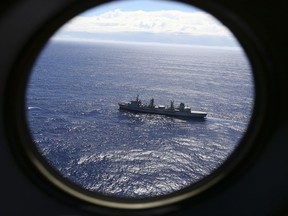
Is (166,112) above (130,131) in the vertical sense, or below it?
above

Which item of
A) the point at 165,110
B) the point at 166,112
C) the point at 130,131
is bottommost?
the point at 130,131

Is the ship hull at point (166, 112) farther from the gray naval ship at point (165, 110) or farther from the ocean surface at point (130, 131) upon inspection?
the ocean surface at point (130, 131)

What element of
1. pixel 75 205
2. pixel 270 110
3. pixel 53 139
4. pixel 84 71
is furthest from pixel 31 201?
Answer: pixel 84 71

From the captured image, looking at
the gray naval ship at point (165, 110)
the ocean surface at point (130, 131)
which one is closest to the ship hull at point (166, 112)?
the gray naval ship at point (165, 110)

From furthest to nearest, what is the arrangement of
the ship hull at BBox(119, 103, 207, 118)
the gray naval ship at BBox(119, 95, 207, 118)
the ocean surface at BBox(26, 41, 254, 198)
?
the ship hull at BBox(119, 103, 207, 118)
the gray naval ship at BBox(119, 95, 207, 118)
the ocean surface at BBox(26, 41, 254, 198)

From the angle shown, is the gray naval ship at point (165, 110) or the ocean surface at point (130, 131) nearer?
the ocean surface at point (130, 131)

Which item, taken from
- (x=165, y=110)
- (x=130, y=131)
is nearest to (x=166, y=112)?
(x=165, y=110)

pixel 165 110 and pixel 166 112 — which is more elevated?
pixel 165 110

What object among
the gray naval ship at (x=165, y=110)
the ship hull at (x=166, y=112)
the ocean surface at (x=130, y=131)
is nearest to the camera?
the ocean surface at (x=130, y=131)

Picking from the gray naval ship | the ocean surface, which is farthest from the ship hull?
the ocean surface

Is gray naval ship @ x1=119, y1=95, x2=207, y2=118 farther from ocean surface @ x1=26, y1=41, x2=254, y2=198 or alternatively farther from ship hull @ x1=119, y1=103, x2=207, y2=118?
ocean surface @ x1=26, y1=41, x2=254, y2=198

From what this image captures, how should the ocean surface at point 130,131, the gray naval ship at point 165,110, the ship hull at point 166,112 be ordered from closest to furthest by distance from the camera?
the ocean surface at point 130,131 < the gray naval ship at point 165,110 < the ship hull at point 166,112

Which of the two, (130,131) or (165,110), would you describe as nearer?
(130,131)

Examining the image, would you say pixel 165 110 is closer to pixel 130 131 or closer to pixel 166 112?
pixel 166 112
